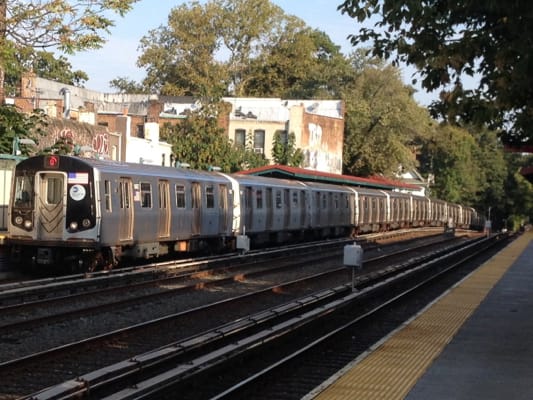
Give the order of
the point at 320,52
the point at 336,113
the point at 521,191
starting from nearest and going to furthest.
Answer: the point at 336,113, the point at 521,191, the point at 320,52

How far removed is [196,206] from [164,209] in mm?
2337

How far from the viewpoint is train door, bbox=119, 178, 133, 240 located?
2120 centimetres

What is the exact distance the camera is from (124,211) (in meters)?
21.3

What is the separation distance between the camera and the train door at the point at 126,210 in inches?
835

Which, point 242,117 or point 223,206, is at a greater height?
point 242,117

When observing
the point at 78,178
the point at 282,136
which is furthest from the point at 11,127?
the point at 282,136

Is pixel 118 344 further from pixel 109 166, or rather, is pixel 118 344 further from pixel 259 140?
pixel 259 140

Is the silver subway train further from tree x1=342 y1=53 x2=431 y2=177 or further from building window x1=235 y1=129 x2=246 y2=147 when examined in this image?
tree x1=342 y1=53 x2=431 y2=177

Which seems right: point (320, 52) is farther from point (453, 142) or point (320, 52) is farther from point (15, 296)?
point (15, 296)

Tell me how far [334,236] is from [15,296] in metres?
28.3

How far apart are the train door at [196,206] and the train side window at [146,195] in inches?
112

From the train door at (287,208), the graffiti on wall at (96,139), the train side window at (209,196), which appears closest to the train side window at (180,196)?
the train side window at (209,196)

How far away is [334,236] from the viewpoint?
141 feet

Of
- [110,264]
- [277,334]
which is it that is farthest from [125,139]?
[277,334]
